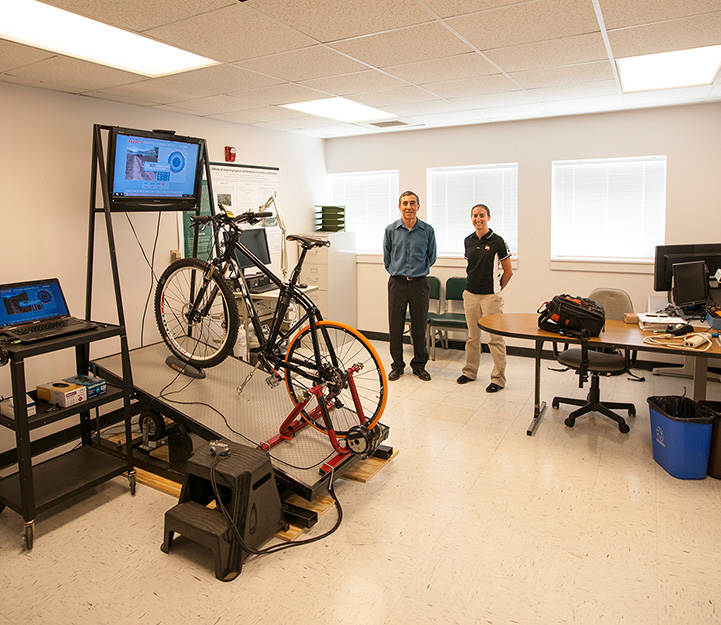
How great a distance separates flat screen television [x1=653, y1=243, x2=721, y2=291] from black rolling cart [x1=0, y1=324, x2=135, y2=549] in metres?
3.77

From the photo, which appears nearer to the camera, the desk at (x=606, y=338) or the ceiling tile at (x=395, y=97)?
the desk at (x=606, y=338)

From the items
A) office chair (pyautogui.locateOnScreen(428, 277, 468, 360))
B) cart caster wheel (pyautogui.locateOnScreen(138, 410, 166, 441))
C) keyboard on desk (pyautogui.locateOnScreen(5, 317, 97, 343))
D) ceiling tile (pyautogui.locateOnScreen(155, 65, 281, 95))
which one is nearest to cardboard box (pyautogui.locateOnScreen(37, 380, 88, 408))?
keyboard on desk (pyautogui.locateOnScreen(5, 317, 97, 343))

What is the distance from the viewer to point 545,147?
5598mm

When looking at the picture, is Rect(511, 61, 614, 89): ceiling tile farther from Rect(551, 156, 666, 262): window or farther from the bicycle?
the bicycle

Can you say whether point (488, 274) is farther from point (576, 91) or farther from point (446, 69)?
point (446, 69)

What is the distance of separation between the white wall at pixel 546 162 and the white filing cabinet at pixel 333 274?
0.27 m

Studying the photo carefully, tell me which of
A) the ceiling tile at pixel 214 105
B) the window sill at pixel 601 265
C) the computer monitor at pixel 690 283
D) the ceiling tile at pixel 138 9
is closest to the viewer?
the ceiling tile at pixel 138 9

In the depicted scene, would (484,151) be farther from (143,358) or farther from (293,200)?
(143,358)

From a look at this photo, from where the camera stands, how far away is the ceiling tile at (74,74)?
305 centimetres

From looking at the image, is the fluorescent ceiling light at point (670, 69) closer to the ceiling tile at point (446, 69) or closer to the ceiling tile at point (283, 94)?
the ceiling tile at point (446, 69)

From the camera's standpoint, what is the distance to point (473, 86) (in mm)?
4016

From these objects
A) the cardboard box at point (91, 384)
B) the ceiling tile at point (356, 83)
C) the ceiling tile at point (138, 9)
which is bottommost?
the cardboard box at point (91, 384)

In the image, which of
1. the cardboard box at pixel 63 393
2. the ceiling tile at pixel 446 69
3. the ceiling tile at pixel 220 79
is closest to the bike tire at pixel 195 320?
the cardboard box at pixel 63 393

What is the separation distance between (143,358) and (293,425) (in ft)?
4.37
